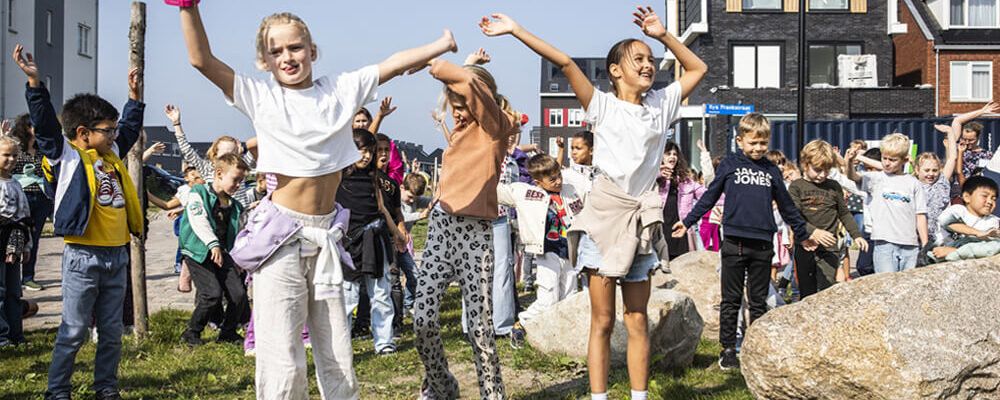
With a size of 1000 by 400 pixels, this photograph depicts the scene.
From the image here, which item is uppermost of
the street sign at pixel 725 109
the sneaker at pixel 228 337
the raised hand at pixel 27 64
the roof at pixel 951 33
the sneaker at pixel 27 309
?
the roof at pixel 951 33

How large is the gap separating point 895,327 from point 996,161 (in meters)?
5.52

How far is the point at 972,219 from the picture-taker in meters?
7.24

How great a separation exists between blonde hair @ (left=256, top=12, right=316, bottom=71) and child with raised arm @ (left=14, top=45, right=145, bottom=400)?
5.59 ft

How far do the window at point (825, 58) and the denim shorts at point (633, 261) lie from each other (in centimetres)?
2976

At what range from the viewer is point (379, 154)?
6797 millimetres

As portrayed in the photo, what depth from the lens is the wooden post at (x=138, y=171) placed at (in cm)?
659

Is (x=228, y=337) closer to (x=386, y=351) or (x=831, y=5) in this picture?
(x=386, y=351)

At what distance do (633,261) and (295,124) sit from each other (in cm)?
186

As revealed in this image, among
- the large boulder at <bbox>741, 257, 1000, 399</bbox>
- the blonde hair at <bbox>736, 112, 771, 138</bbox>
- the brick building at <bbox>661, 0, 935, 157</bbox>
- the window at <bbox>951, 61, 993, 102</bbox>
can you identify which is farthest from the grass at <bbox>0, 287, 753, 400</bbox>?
the window at <bbox>951, 61, 993, 102</bbox>

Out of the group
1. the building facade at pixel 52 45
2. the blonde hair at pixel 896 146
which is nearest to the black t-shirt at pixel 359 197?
the blonde hair at pixel 896 146

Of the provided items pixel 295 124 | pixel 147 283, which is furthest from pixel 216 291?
pixel 147 283

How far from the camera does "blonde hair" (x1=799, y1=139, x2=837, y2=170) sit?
7.44 meters

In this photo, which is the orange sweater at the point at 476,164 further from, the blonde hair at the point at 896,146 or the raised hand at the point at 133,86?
the blonde hair at the point at 896,146

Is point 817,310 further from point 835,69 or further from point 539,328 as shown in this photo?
point 835,69
